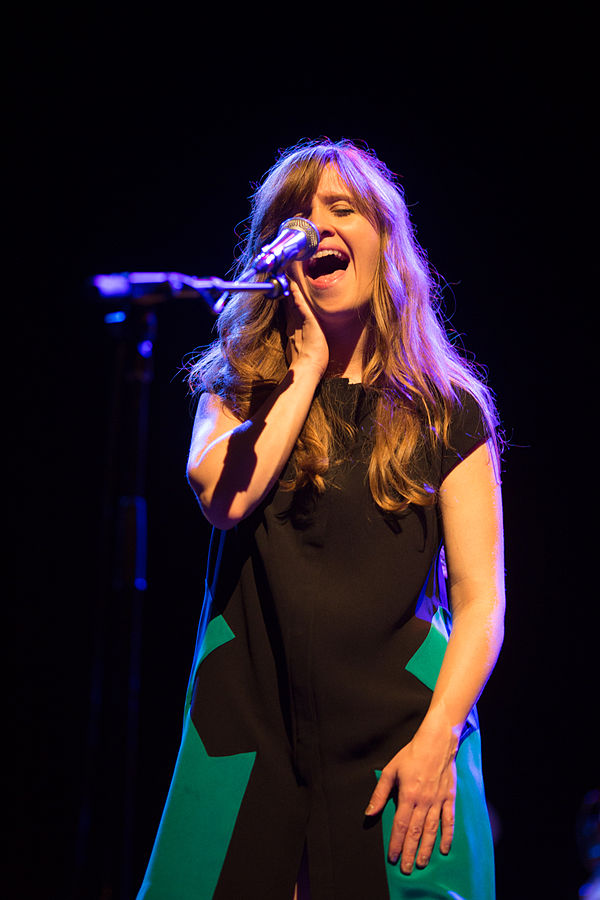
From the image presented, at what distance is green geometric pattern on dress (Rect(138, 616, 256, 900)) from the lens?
1.17 metres

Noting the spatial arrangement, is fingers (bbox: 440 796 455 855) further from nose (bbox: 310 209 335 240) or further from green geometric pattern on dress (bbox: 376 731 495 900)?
nose (bbox: 310 209 335 240)

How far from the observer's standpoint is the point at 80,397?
2486 mm

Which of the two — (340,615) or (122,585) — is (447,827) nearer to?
(340,615)

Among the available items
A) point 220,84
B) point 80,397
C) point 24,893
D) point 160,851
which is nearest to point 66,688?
point 24,893

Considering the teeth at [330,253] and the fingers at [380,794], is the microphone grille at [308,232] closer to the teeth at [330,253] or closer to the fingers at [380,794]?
the teeth at [330,253]

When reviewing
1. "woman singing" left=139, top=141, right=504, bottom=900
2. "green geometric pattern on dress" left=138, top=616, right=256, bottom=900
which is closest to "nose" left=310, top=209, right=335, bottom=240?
"woman singing" left=139, top=141, right=504, bottom=900

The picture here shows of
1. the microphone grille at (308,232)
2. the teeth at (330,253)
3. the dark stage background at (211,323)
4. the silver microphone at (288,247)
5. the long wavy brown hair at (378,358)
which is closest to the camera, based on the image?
the silver microphone at (288,247)

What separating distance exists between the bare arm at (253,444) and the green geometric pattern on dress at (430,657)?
1.28 feet

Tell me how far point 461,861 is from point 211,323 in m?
1.77

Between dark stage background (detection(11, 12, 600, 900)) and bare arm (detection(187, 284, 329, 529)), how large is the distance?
1.16 metres

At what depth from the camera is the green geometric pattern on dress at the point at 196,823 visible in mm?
1175

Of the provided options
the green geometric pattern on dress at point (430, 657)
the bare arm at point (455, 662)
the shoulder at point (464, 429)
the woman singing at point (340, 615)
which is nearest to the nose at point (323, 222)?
the woman singing at point (340, 615)

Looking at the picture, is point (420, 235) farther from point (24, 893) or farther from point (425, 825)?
point (24, 893)

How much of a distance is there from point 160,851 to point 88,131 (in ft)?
7.51
